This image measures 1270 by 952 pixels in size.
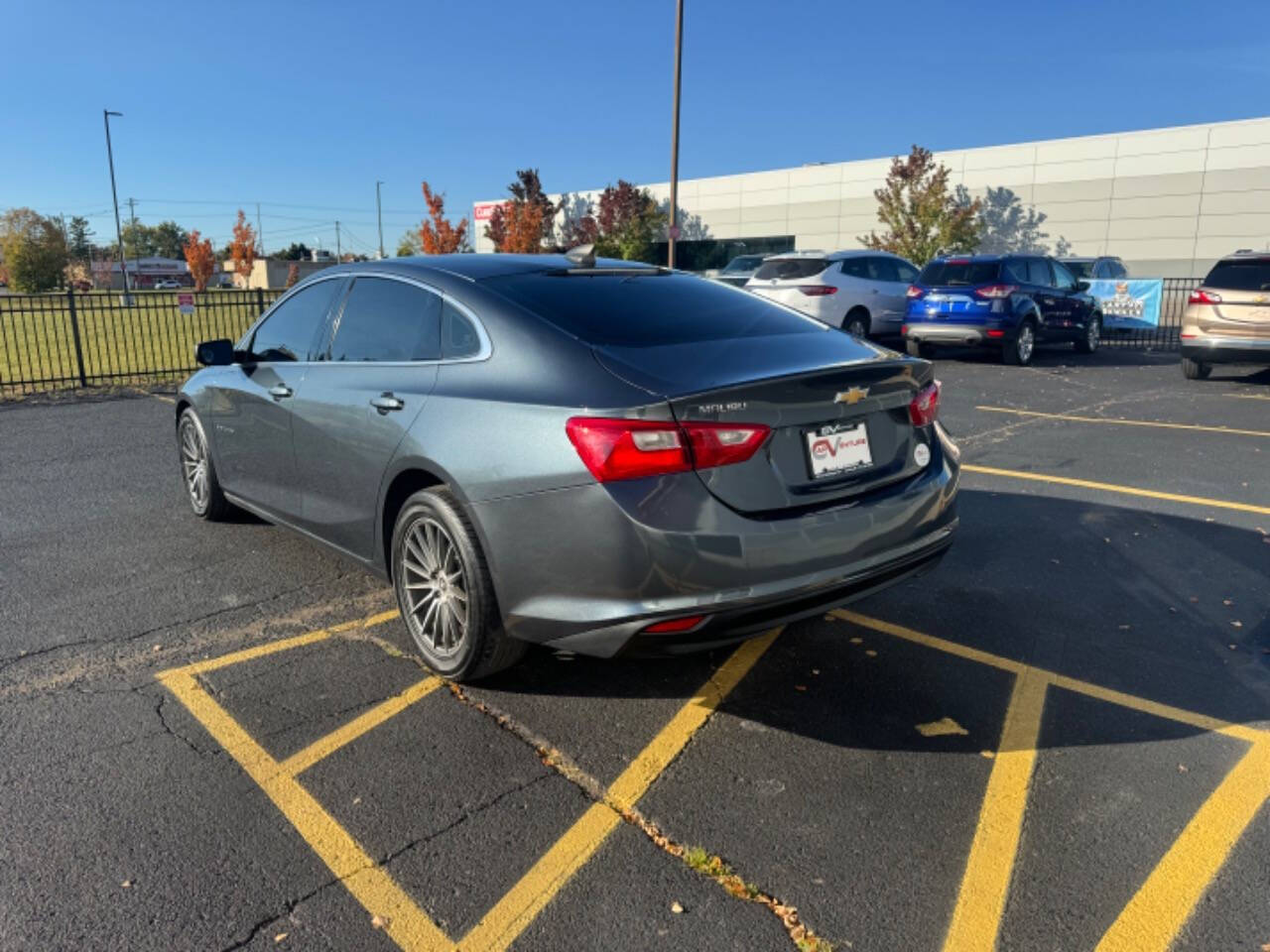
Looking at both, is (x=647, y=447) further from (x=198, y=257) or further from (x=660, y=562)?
(x=198, y=257)

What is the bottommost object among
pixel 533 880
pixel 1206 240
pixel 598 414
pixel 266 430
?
pixel 533 880

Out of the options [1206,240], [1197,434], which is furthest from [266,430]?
[1206,240]

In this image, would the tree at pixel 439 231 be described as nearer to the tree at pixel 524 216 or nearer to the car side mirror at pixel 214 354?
the tree at pixel 524 216

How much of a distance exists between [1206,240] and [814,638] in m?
31.5

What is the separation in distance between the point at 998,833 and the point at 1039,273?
1422cm

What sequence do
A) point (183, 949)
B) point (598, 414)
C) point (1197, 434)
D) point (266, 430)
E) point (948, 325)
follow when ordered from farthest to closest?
point (948, 325) → point (1197, 434) → point (266, 430) → point (598, 414) → point (183, 949)

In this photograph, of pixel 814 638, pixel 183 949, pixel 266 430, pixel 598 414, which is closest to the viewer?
pixel 183 949

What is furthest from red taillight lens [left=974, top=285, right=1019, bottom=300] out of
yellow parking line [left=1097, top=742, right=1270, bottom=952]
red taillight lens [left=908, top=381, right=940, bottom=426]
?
yellow parking line [left=1097, top=742, right=1270, bottom=952]

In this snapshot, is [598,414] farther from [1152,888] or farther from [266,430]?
[266,430]

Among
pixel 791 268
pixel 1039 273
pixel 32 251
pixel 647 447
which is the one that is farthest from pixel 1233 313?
pixel 32 251

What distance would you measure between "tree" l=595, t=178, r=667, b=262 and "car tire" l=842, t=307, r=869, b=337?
24.4 meters

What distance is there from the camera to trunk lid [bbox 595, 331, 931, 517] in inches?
109

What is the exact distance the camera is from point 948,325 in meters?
14.1

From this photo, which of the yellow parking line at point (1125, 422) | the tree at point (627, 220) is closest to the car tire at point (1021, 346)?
the yellow parking line at point (1125, 422)
